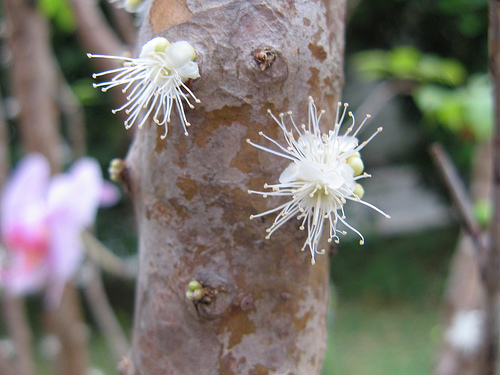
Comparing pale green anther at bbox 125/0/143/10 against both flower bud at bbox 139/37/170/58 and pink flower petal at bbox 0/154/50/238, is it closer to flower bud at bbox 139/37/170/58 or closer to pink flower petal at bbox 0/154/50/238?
flower bud at bbox 139/37/170/58

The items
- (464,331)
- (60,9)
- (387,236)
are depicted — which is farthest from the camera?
(387,236)

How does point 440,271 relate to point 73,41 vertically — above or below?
below

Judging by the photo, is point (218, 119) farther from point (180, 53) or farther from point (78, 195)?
point (78, 195)

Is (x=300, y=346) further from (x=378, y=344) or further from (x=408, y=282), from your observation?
(x=408, y=282)

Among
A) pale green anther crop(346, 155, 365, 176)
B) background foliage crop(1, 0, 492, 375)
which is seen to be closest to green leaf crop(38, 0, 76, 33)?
pale green anther crop(346, 155, 365, 176)

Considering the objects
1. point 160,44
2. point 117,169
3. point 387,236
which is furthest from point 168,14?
point 387,236

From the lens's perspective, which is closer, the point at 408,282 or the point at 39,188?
the point at 39,188

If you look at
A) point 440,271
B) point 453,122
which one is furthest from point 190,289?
point 440,271
